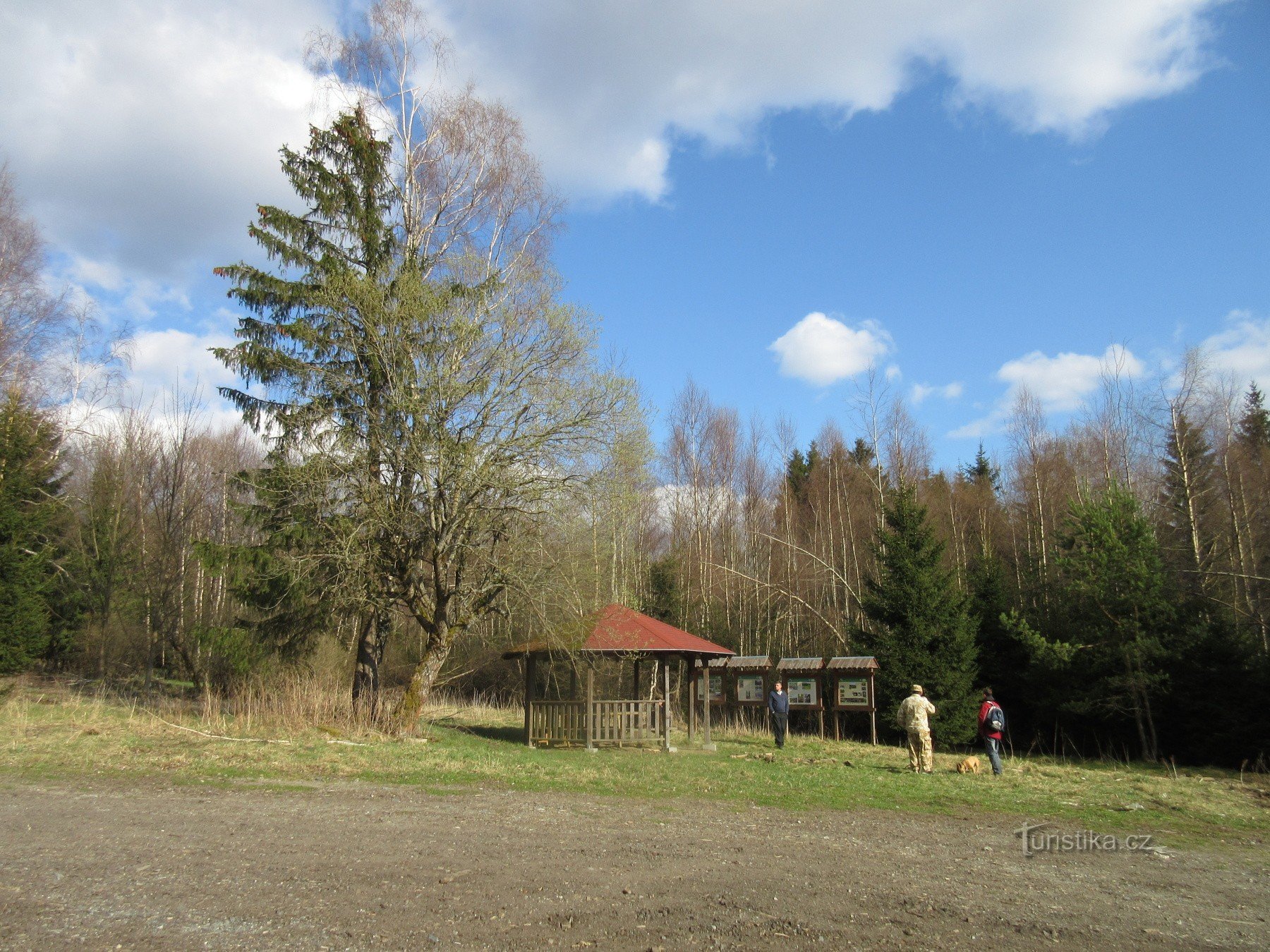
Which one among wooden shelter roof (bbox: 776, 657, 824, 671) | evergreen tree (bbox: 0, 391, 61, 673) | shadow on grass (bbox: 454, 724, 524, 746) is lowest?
shadow on grass (bbox: 454, 724, 524, 746)

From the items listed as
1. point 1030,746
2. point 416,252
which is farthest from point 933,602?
point 416,252

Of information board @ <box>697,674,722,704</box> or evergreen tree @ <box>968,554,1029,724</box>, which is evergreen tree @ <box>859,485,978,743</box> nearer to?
evergreen tree @ <box>968,554,1029,724</box>

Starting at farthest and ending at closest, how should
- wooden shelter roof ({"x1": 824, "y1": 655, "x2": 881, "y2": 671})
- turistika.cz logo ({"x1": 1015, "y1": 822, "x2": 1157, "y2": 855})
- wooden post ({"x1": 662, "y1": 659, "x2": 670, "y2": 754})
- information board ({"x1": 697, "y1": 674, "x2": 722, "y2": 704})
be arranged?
information board ({"x1": 697, "y1": 674, "x2": 722, "y2": 704})
wooden shelter roof ({"x1": 824, "y1": 655, "x2": 881, "y2": 671})
wooden post ({"x1": 662, "y1": 659, "x2": 670, "y2": 754})
turistika.cz logo ({"x1": 1015, "y1": 822, "x2": 1157, "y2": 855})

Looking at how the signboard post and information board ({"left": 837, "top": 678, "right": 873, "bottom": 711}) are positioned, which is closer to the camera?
the signboard post

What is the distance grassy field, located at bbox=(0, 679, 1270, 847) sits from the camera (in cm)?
1053

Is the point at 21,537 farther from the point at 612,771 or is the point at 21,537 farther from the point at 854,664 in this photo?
the point at 854,664

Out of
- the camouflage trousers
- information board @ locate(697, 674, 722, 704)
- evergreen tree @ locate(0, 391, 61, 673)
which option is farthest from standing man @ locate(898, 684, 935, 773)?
evergreen tree @ locate(0, 391, 61, 673)

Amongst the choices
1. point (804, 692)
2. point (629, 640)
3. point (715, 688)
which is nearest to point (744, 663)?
point (804, 692)

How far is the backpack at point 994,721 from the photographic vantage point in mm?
14289

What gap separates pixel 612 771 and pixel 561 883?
7.73 m

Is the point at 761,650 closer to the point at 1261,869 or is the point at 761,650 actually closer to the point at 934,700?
the point at 934,700

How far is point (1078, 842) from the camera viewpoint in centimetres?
829

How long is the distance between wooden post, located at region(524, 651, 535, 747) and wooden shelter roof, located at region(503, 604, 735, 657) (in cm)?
21

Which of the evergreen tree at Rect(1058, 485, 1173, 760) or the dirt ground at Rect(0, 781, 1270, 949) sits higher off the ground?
the evergreen tree at Rect(1058, 485, 1173, 760)
